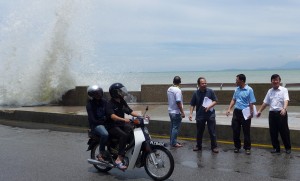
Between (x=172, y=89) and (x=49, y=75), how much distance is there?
1284 cm

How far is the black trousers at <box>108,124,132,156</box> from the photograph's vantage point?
666 centimetres

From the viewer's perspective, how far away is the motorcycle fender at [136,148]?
21.3ft

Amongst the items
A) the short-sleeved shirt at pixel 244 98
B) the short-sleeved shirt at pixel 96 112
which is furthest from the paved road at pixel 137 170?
the short-sleeved shirt at pixel 244 98

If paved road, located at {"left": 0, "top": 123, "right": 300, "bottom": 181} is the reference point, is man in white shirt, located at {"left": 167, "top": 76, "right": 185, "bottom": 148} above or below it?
above

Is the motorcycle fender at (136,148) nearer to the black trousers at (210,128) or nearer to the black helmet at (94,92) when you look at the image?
the black helmet at (94,92)

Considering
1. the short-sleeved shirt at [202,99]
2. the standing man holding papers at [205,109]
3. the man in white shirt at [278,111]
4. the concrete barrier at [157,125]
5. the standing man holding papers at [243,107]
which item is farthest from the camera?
the concrete barrier at [157,125]

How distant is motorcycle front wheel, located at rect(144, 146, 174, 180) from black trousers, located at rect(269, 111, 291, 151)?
3053 millimetres

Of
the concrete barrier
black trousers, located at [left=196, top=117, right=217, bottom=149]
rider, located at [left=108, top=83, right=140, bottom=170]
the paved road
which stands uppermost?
rider, located at [left=108, top=83, right=140, bottom=170]

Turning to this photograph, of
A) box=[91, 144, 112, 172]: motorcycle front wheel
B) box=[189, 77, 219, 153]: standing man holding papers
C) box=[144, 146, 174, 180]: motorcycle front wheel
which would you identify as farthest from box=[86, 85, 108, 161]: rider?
box=[189, 77, 219, 153]: standing man holding papers

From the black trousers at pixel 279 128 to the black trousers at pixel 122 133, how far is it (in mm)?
3321

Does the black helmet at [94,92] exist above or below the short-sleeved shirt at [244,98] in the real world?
above

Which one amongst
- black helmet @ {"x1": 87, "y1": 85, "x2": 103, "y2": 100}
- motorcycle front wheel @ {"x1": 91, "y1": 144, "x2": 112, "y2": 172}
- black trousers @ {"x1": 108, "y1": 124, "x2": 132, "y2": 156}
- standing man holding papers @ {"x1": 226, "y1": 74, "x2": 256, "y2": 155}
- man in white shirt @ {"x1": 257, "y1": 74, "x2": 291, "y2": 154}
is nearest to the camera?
black trousers @ {"x1": 108, "y1": 124, "x2": 132, "y2": 156}

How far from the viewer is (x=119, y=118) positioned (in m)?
6.70

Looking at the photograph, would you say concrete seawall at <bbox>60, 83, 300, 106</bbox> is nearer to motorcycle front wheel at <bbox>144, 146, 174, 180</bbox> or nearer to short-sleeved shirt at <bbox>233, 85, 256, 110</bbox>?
short-sleeved shirt at <bbox>233, 85, 256, 110</bbox>
